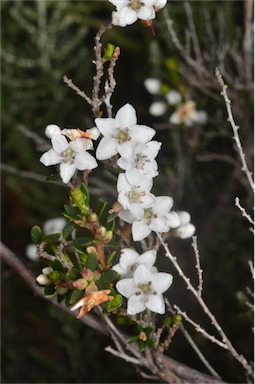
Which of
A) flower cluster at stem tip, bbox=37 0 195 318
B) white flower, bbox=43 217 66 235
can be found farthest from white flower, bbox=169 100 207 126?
flower cluster at stem tip, bbox=37 0 195 318

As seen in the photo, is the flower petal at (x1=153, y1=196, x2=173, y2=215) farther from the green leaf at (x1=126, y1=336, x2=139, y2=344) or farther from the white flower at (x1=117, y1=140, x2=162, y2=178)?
the green leaf at (x1=126, y1=336, x2=139, y2=344)

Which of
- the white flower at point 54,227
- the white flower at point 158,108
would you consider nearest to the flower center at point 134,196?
the white flower at point 54,227

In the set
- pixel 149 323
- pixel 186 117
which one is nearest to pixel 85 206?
pixel 149 323

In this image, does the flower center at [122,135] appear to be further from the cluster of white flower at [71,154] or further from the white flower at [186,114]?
the white flower at [186,114]

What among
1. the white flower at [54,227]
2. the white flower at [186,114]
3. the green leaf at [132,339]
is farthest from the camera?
the white flower at [186,114]

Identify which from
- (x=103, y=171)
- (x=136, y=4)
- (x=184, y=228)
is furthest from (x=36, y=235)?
(x=103, y=171)

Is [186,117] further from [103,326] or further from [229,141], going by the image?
[103,326]
